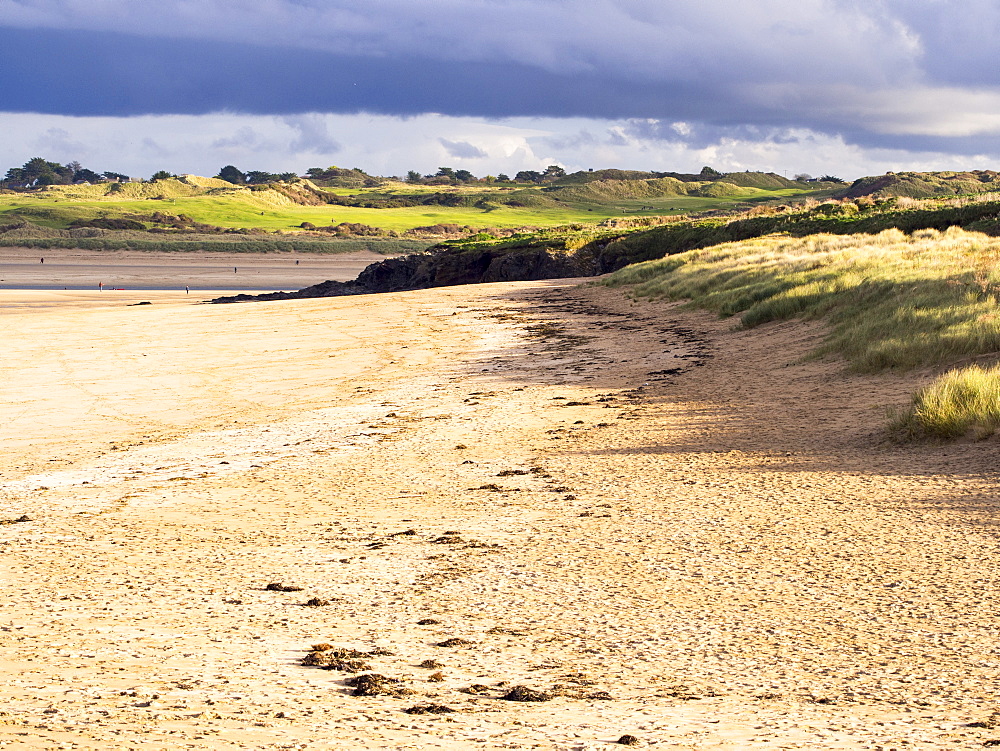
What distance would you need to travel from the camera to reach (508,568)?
640 cm

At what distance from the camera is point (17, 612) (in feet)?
18.3

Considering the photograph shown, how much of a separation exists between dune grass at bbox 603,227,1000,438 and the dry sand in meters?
0.48

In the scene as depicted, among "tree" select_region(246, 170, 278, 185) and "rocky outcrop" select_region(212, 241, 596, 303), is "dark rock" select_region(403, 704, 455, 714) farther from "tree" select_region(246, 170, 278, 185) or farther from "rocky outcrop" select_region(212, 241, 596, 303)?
"tree" select_region(246, 170, 278, 185)

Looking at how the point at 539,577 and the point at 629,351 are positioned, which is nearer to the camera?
the point at 539,577

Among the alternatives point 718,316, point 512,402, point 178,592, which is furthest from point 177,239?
point 178,592

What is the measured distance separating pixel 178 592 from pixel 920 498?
16.3ft

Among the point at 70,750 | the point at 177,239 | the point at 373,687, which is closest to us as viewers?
the point at 70,750

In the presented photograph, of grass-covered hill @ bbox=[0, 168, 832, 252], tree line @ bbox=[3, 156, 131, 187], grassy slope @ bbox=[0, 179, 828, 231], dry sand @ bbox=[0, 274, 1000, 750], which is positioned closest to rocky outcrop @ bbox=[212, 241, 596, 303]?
grass-covered hill @ bbox=[0, 168, 832, 252]

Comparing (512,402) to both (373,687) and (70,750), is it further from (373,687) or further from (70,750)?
(70,750)

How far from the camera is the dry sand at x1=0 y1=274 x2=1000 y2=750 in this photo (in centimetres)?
424

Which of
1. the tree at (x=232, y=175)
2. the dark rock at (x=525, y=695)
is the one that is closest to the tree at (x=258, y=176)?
the tree at (x=232, y=175)

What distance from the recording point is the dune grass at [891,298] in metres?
9.19

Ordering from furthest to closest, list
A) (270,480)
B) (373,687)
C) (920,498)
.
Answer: (270,480)
(920,498)
(373,687)

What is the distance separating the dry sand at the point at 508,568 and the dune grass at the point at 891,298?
478mm
